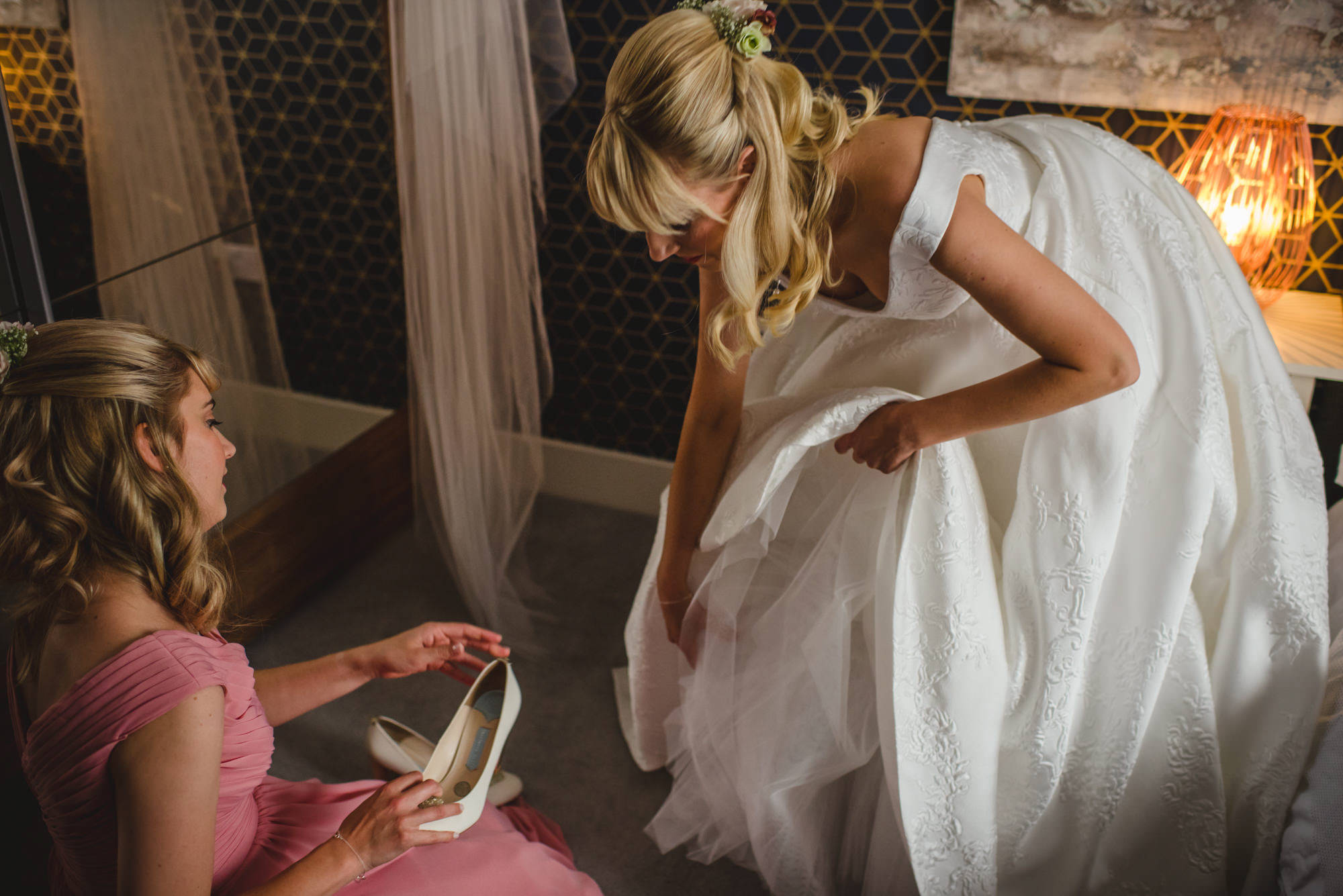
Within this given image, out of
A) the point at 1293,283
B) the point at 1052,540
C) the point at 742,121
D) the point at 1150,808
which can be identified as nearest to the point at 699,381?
the point at 742,121

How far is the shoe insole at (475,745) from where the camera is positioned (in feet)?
4.63

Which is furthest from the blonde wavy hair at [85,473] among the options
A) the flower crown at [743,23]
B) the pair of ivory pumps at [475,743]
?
the flower crown at [743,23]

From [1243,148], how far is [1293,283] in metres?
0.34

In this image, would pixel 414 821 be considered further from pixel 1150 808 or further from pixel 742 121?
pixel 1150 808

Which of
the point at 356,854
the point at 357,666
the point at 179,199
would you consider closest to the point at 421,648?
the point at 357,666

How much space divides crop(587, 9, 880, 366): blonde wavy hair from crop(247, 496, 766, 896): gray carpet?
0.95 metres

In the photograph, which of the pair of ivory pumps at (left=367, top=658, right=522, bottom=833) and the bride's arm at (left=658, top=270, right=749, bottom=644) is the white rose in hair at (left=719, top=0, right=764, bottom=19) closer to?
the bride's arm at (left=658, top=270, right=749, bottom=644)

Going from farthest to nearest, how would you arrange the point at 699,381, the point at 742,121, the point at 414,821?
1. the point at 699,381
2. the point at 742,121
3. the point at 414,821

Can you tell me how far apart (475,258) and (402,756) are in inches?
35.3

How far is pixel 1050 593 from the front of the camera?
52.9 inches

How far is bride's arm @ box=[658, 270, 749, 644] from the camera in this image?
1.55 meters

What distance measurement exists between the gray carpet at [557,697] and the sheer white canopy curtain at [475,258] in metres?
0.23

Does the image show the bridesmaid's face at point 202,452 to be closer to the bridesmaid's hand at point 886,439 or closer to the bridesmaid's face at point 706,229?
the bridesmaid's face at point 706,229

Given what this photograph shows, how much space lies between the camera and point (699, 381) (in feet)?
5.14
